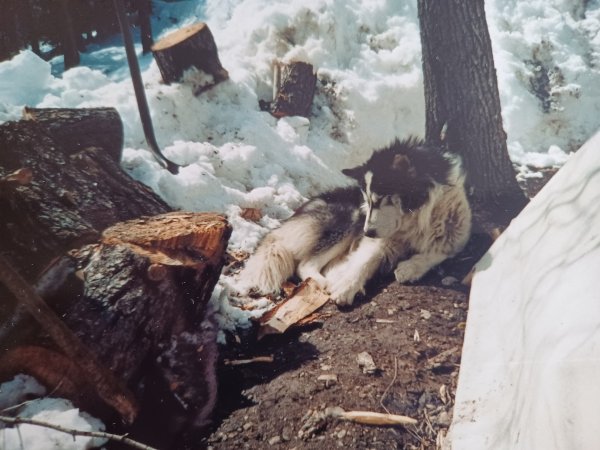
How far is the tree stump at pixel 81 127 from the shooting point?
11.7ft

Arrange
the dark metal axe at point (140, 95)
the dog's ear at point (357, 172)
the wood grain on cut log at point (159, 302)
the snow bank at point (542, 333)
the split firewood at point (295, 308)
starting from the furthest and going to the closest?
the dark metal axe at point (140, 95) < the dog's ear at point (357, 172) < the split firewood at point (295, 308) < the wood grain on cut log at point (159, 302) < the snow bank at point (542, 333)

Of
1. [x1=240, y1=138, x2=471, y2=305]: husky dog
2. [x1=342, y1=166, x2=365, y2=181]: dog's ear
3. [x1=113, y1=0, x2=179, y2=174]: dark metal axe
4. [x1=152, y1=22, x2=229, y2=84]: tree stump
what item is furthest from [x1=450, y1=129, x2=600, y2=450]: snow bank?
[x1=152, y1=22, x2=229, y2=84]: tree stump

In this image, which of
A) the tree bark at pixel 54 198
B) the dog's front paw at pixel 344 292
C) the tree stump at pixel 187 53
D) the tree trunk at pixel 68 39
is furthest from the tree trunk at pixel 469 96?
the tree trunk at pixel 68 39

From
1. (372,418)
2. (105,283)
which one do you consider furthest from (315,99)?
(372,418)

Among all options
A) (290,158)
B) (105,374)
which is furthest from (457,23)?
(105,374)

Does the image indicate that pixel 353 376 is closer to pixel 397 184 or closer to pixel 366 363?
pixel 366 363

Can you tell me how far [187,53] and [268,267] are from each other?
301 centimetres

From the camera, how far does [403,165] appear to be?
365 cm

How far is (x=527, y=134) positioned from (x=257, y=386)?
5.26 m

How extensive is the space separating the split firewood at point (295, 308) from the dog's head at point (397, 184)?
0.69 metres

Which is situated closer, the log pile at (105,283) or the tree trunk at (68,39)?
the log pile at (105,283)

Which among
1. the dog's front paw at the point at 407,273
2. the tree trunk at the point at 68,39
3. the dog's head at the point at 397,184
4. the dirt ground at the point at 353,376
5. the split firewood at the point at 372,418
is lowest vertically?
the dog's front paw at the point at 407,273

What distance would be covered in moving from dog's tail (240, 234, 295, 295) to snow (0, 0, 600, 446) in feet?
0.59

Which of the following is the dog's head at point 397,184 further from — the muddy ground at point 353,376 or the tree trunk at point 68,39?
the tree trunk at point 68,39
